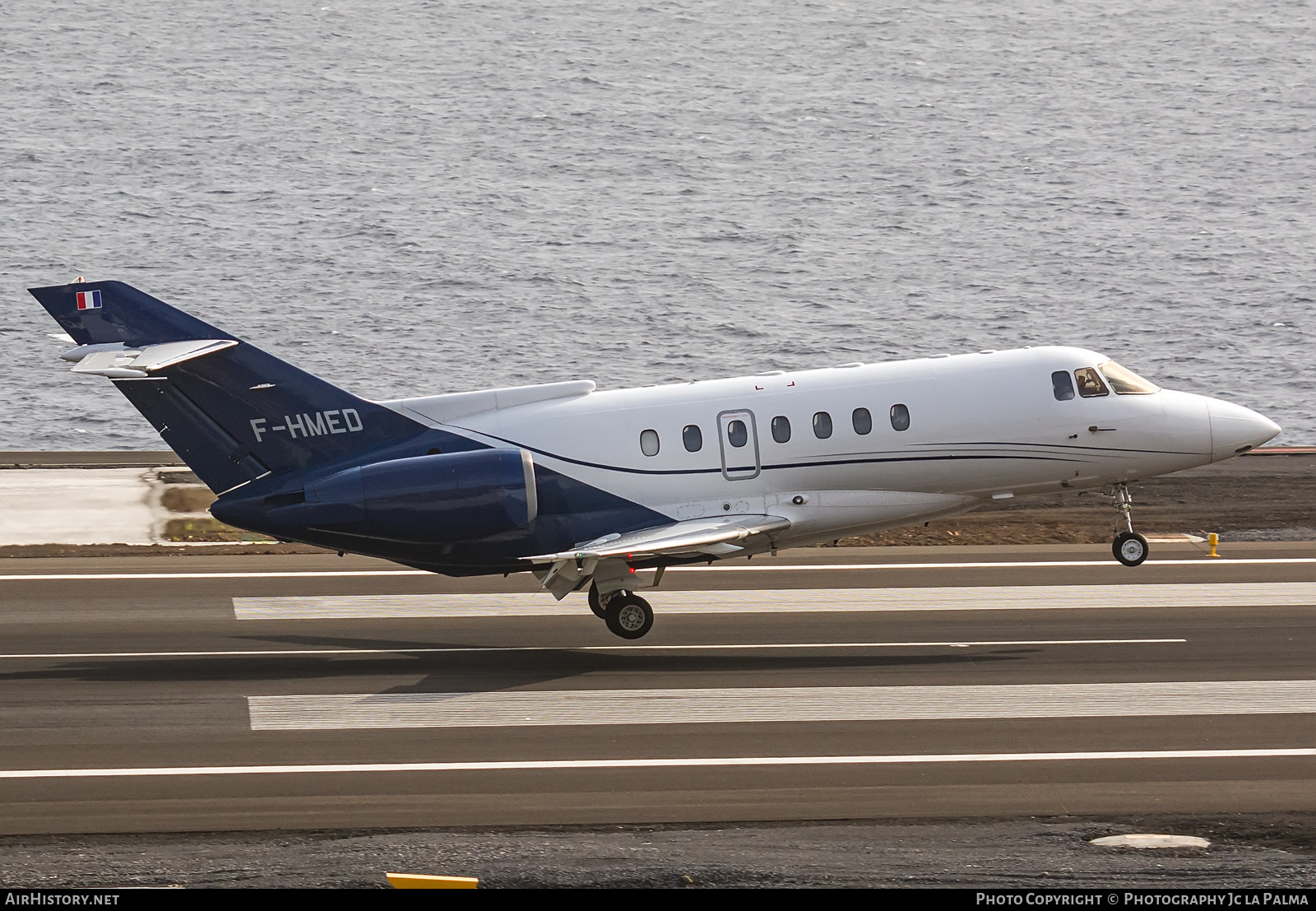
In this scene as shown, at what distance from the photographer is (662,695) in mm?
18016

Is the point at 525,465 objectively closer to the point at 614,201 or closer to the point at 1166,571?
the point at 1166,571

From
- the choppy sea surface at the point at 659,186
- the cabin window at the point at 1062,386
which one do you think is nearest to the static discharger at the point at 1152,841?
the cabin window at the point at 1062,386

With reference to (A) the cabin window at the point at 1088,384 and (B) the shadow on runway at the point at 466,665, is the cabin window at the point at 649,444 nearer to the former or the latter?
(B) the shadow on runway at the point at 466,665

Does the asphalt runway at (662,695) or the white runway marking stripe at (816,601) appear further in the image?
the white runway marking stripe at (816,601)

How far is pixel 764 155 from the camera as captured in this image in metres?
97.1

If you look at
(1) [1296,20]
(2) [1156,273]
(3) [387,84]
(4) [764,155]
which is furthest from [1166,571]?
(1) [1296,20]

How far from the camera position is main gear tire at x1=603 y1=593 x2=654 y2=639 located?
2052 cm

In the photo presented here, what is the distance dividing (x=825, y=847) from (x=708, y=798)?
182 centimetres

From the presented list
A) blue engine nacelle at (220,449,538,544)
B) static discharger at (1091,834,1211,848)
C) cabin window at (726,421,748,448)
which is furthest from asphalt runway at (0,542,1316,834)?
cabin window at (726,421,748,448)

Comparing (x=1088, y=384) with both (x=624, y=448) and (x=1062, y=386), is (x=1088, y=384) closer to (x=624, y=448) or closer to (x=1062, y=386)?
(x=1062, y=386)

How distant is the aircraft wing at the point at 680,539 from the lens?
19.3 metres

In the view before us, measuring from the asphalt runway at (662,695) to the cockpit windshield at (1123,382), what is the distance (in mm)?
3311

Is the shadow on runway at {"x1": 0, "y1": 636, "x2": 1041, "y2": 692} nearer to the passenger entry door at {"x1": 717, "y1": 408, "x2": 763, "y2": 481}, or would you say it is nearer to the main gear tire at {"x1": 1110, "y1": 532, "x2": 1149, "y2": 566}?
the main gear tire at {"x1": 1110, "y1": 532, "x2": 1149, "y2": 566}

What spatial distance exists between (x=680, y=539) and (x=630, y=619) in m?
1.60
